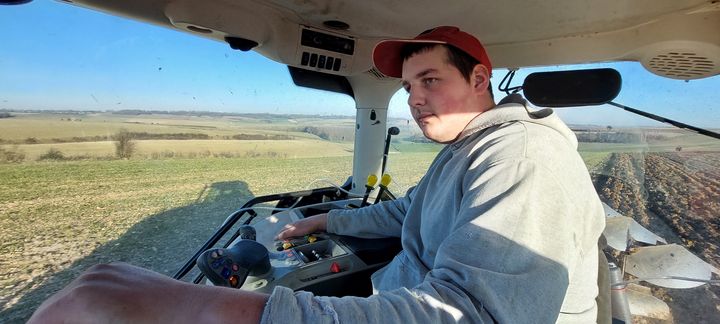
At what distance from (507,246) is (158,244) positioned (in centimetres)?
145

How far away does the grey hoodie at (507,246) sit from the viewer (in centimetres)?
60

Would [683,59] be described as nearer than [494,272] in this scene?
No

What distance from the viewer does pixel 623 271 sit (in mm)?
1824

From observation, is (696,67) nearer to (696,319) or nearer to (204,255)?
(696,319)

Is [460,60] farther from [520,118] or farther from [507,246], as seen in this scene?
[507,246]

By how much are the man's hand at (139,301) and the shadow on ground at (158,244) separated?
951 mm

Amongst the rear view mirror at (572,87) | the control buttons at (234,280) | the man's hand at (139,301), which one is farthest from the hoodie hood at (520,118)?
the control buttons at (234,280)

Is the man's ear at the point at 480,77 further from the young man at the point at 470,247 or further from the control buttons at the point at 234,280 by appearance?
the control buttons at the point at 234,280

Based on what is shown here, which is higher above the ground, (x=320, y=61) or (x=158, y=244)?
(x=320, y=61)

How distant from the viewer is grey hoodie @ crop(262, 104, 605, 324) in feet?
1.98

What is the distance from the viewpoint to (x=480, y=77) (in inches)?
44.4

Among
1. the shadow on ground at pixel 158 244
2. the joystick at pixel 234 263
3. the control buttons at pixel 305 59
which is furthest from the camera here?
the control buttons at pixel 305 59

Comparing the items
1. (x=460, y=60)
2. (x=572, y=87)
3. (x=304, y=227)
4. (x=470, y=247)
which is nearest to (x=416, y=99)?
(x=460, y=60)

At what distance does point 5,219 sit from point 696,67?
2.60 meters
